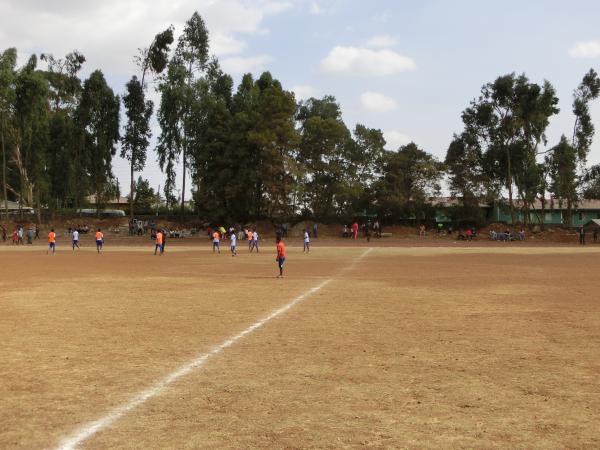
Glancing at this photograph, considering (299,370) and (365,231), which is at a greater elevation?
(365,231)

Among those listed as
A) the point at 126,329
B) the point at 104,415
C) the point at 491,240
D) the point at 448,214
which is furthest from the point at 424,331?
the point at 448,214

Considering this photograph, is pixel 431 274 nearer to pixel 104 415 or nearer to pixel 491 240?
pixel 104 415

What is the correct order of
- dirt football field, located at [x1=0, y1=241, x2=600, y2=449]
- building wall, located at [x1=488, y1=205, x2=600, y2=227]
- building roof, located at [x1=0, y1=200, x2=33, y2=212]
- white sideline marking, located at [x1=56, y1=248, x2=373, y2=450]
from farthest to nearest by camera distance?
building wall, located at [x1=488, y1=205, x2=600, y2=227]
building roof, located at [x1=0, y1=200, x2=33, y2=212]
dirt football field, located at [x1=0, y1=241, x2=600, y2=449]
white sideline marking, located at [x1=56, y1=248, x2=373, y2=450]

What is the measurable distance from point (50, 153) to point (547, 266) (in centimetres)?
5179

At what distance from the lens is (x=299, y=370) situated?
6.52 meters

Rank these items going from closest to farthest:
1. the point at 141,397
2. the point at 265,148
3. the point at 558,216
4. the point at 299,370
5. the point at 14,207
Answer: the point at 141,397
the point at 299,370
the point at 265,148
the point at 558,216
the point at 14,207

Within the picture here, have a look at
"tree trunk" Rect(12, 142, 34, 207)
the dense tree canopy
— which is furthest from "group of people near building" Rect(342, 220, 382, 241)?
"tree trunk" Rect(12, 142, 34, 207)

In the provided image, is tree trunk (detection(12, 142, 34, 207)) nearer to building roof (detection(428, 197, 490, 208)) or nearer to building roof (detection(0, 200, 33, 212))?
building roof (detection(0, 200, 33, 212))

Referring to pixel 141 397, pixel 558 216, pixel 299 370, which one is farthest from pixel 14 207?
pixel 141 397

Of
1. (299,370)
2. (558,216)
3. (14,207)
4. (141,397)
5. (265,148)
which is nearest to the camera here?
(141,397)

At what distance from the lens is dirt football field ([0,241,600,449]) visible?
450 centimetres

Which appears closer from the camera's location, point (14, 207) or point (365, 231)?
point (365, 231)

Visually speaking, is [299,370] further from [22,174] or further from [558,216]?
[558,216]

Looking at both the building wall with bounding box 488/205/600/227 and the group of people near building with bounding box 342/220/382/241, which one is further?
the building wall with bounding box 488/205/600/227
